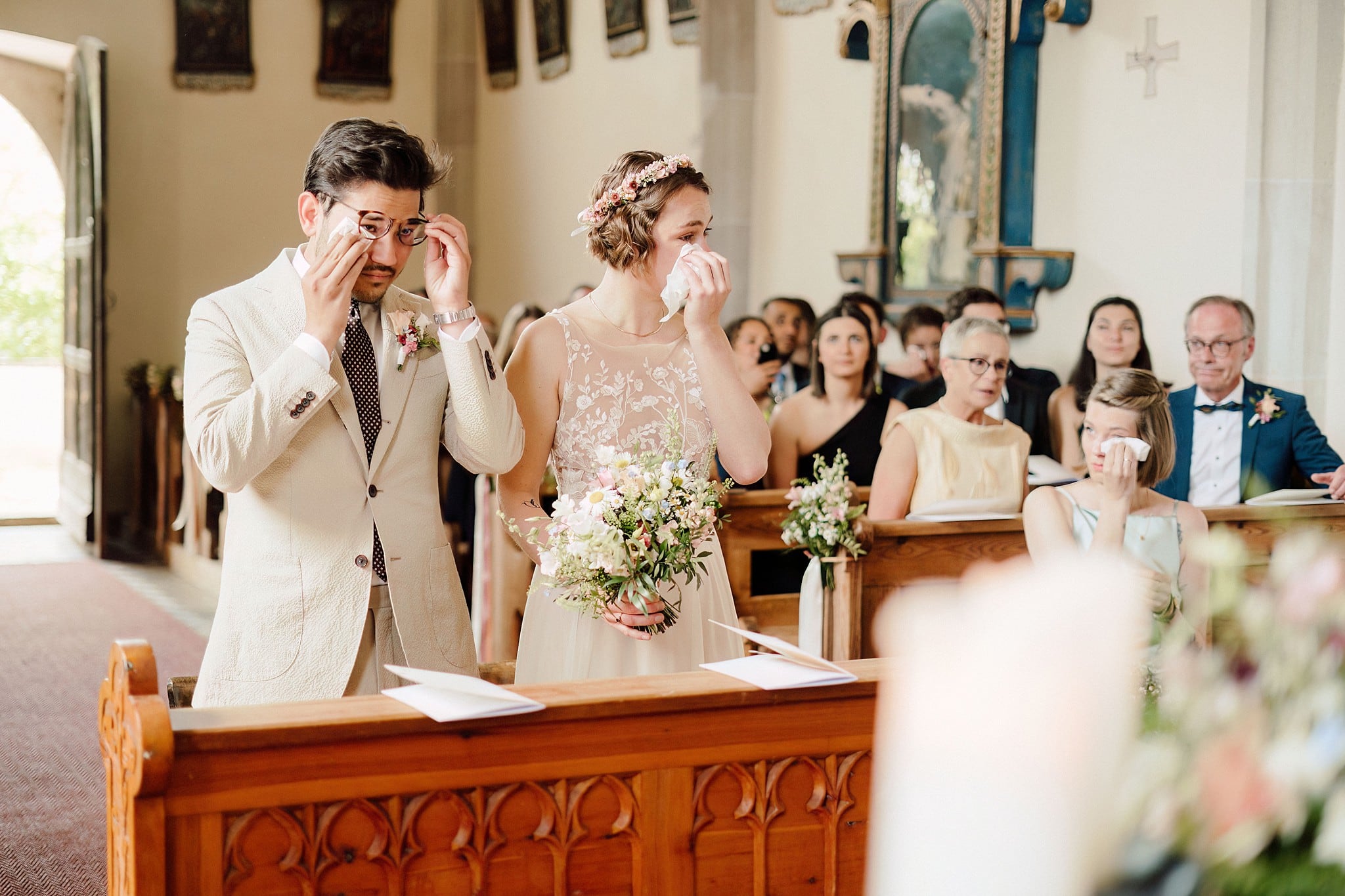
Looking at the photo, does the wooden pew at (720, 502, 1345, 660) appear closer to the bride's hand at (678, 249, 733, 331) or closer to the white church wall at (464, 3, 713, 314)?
the bride's hand at (678, 249, 733, 331)

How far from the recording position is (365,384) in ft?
8.00

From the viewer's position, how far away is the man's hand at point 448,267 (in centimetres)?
242

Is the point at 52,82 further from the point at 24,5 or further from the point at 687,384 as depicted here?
the point at 687,384

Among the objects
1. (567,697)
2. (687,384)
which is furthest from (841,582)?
(567,697)

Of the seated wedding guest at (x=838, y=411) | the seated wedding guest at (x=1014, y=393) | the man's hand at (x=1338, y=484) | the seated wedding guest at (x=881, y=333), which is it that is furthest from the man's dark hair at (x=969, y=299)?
the man's hand at (x=1338, y=484)

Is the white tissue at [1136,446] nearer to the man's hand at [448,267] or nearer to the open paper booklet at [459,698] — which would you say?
the man's hand at [448,267]

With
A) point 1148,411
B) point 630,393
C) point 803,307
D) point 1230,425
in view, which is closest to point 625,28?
point 803,307

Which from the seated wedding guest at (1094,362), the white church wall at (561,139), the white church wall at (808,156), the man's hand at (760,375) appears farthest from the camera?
the white church wall at (561,139)

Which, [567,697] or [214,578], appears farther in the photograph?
[214,578]

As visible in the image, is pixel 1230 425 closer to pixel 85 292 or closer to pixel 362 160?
pixel 362 160

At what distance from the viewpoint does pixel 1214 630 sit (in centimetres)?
358

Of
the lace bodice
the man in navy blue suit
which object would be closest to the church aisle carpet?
the lace bodice

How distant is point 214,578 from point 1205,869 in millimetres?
7857

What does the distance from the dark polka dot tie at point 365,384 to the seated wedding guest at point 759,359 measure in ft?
11.6
